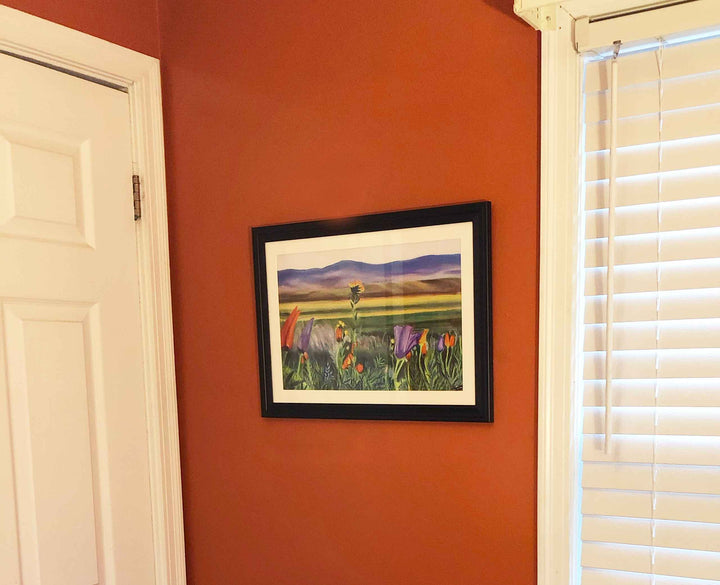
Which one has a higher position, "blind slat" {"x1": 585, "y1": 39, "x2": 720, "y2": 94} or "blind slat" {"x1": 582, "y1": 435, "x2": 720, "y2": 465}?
"blind slat" {"x1": 585, "y1": 39, "x2": 720, "y2": 94}

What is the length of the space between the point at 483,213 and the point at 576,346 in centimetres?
34

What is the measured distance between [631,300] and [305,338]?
761 millimetres

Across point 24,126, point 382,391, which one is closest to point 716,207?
point 382,391

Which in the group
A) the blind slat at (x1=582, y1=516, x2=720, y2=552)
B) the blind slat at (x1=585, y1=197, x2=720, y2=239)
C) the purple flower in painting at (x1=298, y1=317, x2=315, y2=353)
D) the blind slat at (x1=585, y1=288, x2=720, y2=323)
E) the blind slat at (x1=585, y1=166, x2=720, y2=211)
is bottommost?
the blind slat at (x1=582, y1=516, x2=720, y2=552)

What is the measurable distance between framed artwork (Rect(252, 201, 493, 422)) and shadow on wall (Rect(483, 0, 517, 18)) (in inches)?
16.3

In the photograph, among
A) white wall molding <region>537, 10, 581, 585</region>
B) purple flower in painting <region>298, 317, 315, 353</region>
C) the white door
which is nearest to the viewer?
white wall molding <region>537, 10, 581, 585</region>

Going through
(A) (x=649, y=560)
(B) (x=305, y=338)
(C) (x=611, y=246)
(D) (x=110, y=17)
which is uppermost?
(D) (x=110, y=17)

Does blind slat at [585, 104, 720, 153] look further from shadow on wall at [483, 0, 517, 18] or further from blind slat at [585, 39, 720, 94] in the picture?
shadow on wall at [483, 0, 517, 18]

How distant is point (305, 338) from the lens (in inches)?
68.3

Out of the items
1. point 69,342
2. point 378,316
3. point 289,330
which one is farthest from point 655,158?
point 69,342

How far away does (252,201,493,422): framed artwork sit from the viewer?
5.06 ft

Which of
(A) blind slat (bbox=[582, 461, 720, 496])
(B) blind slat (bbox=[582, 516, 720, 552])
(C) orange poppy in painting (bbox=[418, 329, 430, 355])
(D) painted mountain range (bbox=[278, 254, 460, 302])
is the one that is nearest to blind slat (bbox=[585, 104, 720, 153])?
(D) painted mountain range (bbox=[278, 254, 460, 302])

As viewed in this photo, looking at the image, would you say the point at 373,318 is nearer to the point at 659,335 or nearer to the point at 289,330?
the point at 289,330

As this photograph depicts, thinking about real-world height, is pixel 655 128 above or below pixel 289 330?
above
